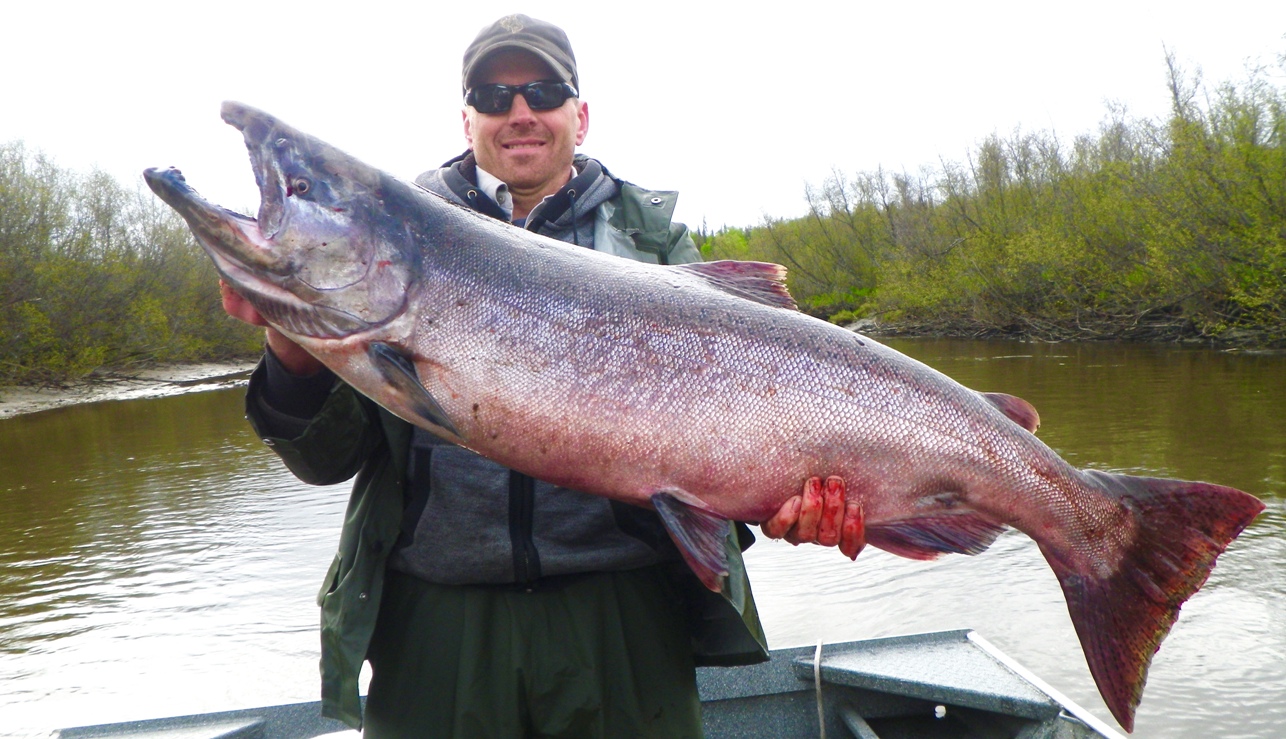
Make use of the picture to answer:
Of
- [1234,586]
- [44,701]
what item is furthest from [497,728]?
[1234,586]

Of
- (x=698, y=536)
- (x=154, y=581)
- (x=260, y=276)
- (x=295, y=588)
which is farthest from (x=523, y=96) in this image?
(x=154, y=581)

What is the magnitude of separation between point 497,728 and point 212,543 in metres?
9.53

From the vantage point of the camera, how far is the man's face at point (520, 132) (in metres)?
2.86

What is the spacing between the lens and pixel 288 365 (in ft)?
7.58

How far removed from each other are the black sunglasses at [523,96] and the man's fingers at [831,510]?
1510mm

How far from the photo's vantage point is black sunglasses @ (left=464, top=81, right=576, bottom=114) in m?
2.86

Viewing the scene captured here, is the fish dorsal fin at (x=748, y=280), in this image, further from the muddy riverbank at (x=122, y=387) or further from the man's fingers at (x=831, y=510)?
the muddy riverbank at (x=122, y=387)

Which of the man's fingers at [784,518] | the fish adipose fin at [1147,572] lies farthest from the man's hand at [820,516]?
the fish adipose fin at [1147,572]

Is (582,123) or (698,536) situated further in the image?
(582,123)

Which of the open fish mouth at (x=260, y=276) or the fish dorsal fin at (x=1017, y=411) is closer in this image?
the open fish mouth at (x=260, y=276)

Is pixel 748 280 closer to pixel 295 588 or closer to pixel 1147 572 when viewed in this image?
pixel 1147 572

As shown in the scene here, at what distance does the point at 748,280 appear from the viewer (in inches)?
103

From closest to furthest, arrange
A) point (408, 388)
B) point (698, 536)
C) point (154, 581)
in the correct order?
1. point (408, 388)
2. point (698, 536)
3. point (154, 581)

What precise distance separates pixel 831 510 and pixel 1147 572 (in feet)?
2.94
